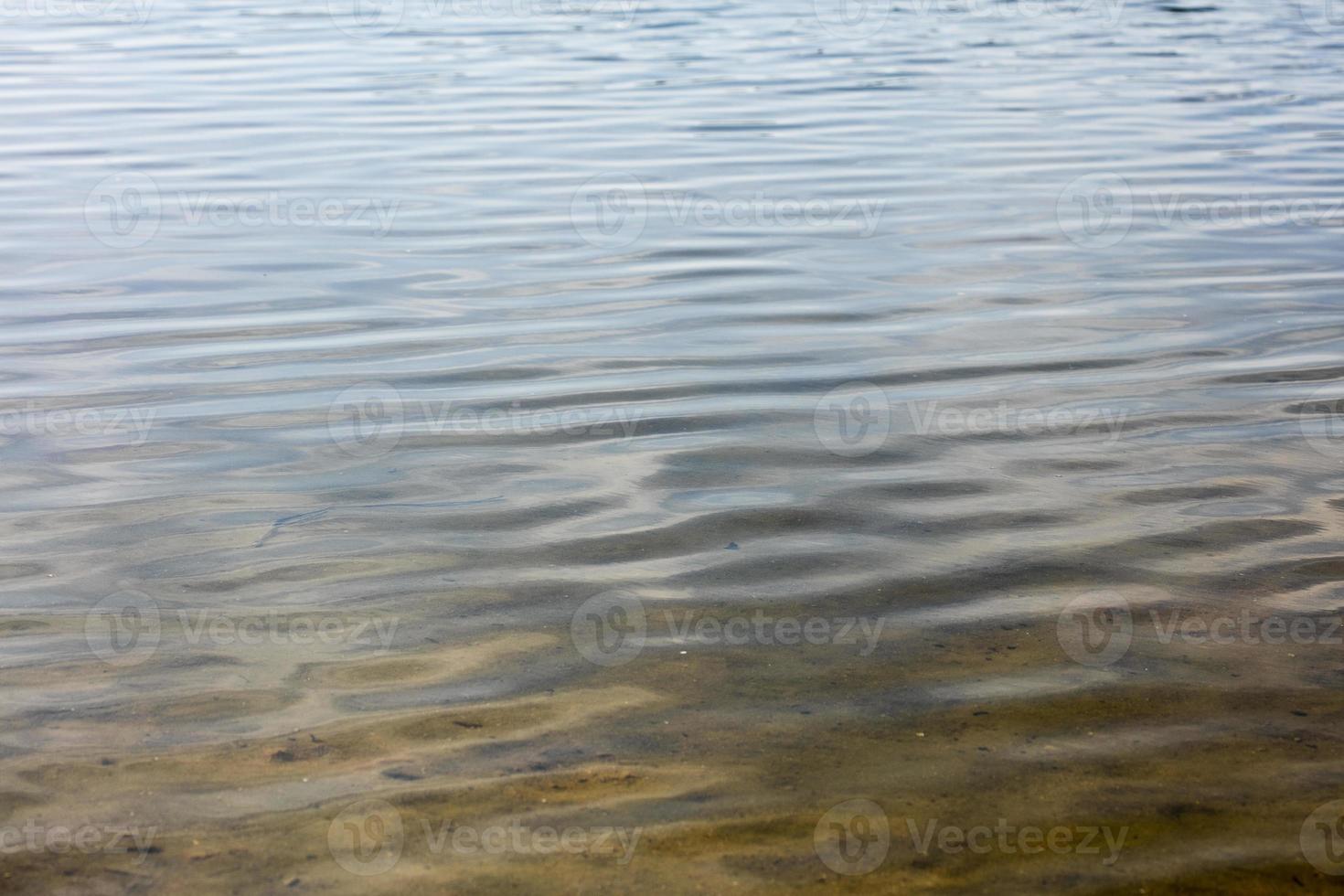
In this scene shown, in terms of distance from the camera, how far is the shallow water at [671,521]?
2844 millimetres

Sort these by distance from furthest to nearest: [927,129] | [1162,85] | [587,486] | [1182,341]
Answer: [1162,85], [927,129], [1182,341], [587,486]

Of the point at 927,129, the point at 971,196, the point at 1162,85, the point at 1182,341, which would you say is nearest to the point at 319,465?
the point at 1182,341

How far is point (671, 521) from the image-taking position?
13.9ft

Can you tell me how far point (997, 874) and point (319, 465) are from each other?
2.79 m

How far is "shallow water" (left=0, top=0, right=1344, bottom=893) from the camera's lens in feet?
9.33

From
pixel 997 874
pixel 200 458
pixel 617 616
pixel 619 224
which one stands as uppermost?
pixel 619 224

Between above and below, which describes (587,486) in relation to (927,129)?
below

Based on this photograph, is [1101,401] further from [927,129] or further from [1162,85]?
[1162,85]

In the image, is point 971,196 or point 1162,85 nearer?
point 971,196

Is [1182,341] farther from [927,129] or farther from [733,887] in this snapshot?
[927,129]

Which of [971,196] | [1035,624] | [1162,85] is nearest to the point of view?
[1035,624]

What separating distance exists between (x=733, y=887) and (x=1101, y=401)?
3180 mm

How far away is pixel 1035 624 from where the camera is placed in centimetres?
362

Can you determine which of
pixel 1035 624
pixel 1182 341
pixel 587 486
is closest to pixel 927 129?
pixel 1182 341
